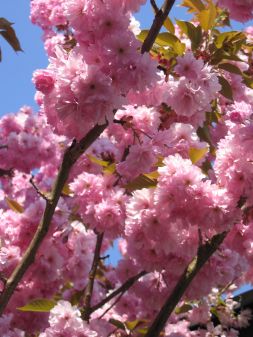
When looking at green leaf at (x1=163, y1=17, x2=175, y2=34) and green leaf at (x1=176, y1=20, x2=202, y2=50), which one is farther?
green leaf at (x1=163, y1=17, x2=175, y2=34)

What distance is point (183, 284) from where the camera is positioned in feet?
8.52

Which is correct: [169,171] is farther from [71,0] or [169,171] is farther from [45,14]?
[45,14]

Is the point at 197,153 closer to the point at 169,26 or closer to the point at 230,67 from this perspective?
the point at 230,67

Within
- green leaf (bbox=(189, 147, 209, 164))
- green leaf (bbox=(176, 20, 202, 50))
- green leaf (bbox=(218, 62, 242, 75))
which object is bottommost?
green leaf (bbox=(189, 147, 209, 164))

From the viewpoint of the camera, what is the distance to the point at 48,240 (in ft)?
10.9

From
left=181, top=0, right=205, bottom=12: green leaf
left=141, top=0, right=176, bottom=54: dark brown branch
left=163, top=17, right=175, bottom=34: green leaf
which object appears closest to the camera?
left=141, top=0, right=176, bottom=54: dark brown branch

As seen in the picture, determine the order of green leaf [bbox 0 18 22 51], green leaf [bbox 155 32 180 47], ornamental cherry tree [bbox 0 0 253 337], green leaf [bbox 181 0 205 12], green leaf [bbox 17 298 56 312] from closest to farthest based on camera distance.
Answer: ornamental cherry tree [bbox 0 0 253 337]
green leaf [bbox 0 18 22 51]
green leaf [bbox 17 298 56 312]
green leaf [bbox 155 32 180 47]
green leaf [bbox 181 0 205 12]

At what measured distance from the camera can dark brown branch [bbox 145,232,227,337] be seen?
99.2 inches

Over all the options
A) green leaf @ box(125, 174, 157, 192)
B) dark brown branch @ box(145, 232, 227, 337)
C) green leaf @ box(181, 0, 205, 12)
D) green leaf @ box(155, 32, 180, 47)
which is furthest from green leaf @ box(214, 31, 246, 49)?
dark brown branch @ box(145, 232, 227, 337)

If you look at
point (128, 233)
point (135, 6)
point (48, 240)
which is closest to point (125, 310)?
point (48, 240)

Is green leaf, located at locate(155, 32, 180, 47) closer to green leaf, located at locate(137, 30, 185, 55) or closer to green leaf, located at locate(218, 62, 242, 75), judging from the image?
green leaf, located at locate(137, 30, 185, 55)

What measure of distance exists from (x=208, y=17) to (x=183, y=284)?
1579mm

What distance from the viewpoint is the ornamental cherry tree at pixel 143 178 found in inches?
90.5

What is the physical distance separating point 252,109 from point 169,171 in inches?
24.4
